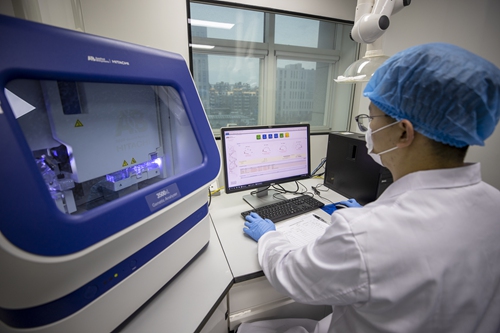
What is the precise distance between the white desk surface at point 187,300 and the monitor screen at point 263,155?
0.48 m

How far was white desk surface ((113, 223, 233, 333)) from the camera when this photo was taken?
24.9 inches

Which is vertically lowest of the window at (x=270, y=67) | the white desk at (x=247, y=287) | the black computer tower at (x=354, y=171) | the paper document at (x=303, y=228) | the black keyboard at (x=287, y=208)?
the white desk at (x=247, y=287)

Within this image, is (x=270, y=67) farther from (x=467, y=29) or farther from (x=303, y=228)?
(x=303, y=228)

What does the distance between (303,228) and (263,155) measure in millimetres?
466

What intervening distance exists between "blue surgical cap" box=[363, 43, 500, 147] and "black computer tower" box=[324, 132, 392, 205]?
739 mm

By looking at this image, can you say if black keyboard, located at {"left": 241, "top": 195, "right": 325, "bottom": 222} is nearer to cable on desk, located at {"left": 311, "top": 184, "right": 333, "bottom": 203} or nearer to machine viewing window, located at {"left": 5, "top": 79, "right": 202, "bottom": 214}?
cable on desk, located at {"left": 311, "top": 184, "right": 333, "bottom": 203}

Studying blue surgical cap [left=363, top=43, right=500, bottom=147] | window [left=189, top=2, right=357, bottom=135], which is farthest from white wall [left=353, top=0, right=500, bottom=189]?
blue surgical cap [left=363, top=43, right=500, bottom=147]

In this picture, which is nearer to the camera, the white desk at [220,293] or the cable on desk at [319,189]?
the white desk at [220,293]

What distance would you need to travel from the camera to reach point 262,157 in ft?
4.30

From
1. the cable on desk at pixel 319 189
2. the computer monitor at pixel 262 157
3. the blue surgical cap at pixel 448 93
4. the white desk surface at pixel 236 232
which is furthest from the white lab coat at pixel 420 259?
the cable on desk at pixel 319 189

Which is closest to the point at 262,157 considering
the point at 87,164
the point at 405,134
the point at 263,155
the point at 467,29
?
the point at 263,155

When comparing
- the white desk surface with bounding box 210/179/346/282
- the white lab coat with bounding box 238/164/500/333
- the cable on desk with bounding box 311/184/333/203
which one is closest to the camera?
the white lab coat with bounding box 238/164/500/333

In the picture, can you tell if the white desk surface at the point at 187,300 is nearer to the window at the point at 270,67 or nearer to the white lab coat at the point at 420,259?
the white lab coat at the point at 420,259

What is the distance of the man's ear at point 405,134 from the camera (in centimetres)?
63
